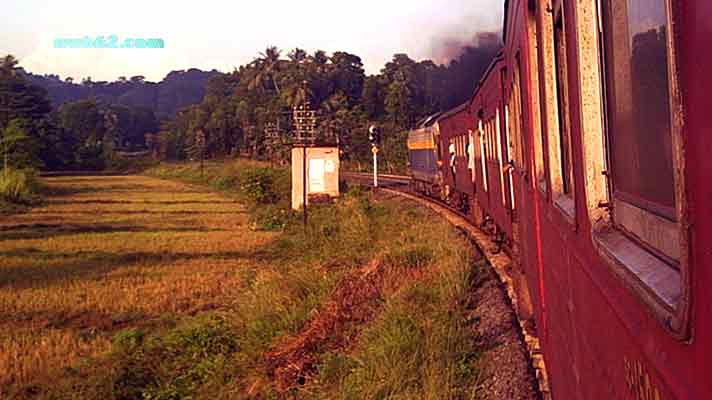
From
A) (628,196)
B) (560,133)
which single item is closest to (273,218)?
(560,133)

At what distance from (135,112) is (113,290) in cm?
13064

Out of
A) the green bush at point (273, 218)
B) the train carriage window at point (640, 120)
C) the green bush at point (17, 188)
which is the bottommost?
the green bush at point (273, 218)

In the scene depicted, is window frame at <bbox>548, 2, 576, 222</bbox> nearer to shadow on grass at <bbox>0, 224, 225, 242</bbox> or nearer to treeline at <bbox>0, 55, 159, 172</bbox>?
shadow on grass at <bbox>0, 224, 225, 242</bbox>

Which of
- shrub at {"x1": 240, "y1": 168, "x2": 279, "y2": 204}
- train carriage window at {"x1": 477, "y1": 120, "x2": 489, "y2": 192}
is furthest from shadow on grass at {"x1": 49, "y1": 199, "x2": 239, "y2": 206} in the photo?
train carriage window at {"x1": 477, "y1": 120, "x2": 489, "y2": 192}

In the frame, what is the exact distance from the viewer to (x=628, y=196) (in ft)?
5.61

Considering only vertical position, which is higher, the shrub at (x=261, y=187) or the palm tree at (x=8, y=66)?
the palm tree at (x=8, y=66)

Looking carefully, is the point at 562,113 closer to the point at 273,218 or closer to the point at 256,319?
the point at 256,319

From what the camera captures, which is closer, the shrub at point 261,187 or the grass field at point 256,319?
the grass field at point 256,319

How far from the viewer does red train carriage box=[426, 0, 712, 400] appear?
3.14ft

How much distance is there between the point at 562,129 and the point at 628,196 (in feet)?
4.79

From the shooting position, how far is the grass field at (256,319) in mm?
7008

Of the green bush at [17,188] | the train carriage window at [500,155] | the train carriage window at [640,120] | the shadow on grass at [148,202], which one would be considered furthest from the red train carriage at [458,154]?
the green bush at [17,188]

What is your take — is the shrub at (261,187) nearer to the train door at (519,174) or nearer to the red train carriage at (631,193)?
the train door at (519,174)

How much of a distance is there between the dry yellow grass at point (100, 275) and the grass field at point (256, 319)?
0.06 meters
